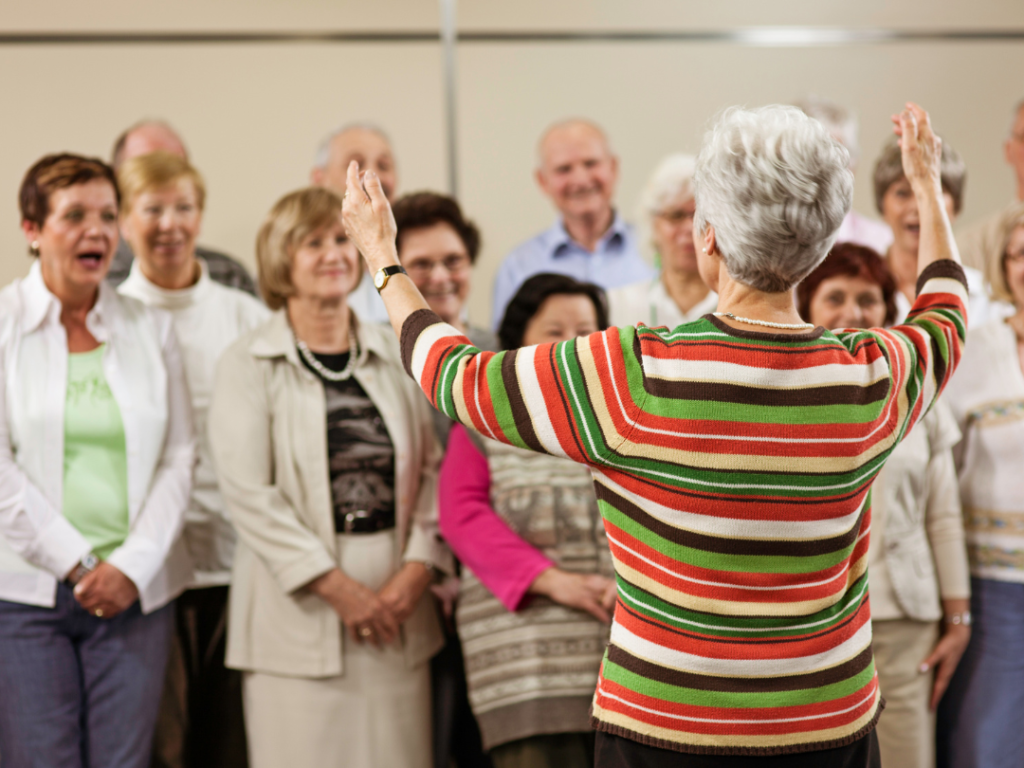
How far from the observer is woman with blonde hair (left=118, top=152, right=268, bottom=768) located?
2.36m

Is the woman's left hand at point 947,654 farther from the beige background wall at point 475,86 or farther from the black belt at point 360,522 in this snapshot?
the beige background wall at point 475,86

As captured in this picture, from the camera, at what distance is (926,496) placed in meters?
2.19

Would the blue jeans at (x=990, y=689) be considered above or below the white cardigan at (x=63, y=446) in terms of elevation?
below

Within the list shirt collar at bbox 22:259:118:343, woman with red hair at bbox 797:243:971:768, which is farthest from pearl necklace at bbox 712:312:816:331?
shirt collar at bbox 22:259:118:343

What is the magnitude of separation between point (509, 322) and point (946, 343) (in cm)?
111

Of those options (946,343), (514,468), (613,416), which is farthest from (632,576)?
(514,468)

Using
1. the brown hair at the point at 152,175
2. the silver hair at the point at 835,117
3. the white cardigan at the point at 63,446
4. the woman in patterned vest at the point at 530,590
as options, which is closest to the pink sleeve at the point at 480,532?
the woman in patterned vest at the point at 530,590

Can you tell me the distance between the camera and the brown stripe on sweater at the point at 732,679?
112cm

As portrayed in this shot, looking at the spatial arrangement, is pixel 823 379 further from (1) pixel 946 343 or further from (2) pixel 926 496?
(2) pixel 926 496

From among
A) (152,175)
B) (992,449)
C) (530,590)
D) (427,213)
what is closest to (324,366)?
(427,213)

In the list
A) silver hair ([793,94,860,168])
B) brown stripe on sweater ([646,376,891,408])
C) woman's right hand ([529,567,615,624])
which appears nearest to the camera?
brown stripe on sweater ([646,376,891,408])

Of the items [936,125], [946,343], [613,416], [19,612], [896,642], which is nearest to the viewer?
[613,416]

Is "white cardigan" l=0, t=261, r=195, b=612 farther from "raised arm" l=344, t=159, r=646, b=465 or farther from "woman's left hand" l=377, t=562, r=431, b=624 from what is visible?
"raised arm" l=344, t=159, r=646, b=465

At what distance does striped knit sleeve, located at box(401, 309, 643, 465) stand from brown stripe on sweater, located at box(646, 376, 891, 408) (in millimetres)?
33
